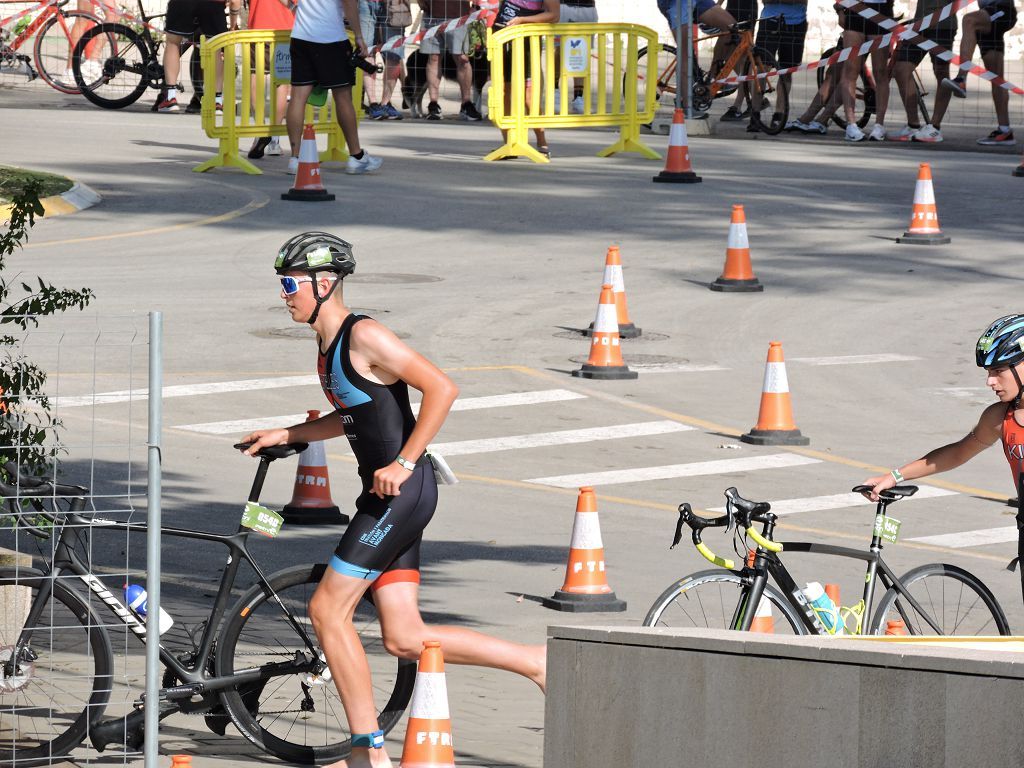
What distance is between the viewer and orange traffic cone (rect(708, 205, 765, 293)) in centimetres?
1708

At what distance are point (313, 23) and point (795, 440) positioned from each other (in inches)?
402

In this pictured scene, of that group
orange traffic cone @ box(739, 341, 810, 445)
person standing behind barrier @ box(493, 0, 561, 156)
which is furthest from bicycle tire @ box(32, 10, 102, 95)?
orange traffic cone @ box(739, 341, 810, 445)

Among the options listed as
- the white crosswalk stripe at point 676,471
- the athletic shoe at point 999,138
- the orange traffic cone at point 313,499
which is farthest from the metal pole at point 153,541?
the athletic shoe at point 999,138

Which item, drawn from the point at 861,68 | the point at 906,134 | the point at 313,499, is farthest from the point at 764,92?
the point at 313,499

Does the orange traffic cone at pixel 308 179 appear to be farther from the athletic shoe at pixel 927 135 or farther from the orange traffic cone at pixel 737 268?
the athletic shoe at pixel 927 135

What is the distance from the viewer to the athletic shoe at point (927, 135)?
27188 mm

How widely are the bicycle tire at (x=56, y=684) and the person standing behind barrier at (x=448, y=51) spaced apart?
A: 22451 millimetres

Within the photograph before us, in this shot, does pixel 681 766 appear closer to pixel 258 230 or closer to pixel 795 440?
pixel 795 440

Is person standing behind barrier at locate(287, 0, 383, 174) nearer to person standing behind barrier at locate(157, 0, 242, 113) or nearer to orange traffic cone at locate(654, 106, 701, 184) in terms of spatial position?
orange traffic cone at locate(654, 106, 701, 184)

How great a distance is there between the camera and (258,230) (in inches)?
755

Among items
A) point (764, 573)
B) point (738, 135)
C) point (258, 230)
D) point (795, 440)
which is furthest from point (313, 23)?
point (764, 573)

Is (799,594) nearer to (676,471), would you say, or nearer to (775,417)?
(676,471)

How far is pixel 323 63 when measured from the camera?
21344 millimetres

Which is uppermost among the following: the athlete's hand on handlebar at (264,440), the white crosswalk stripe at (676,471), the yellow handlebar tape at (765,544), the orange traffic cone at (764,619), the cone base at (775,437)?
the athlete's hand on handlebar at (264,440)
